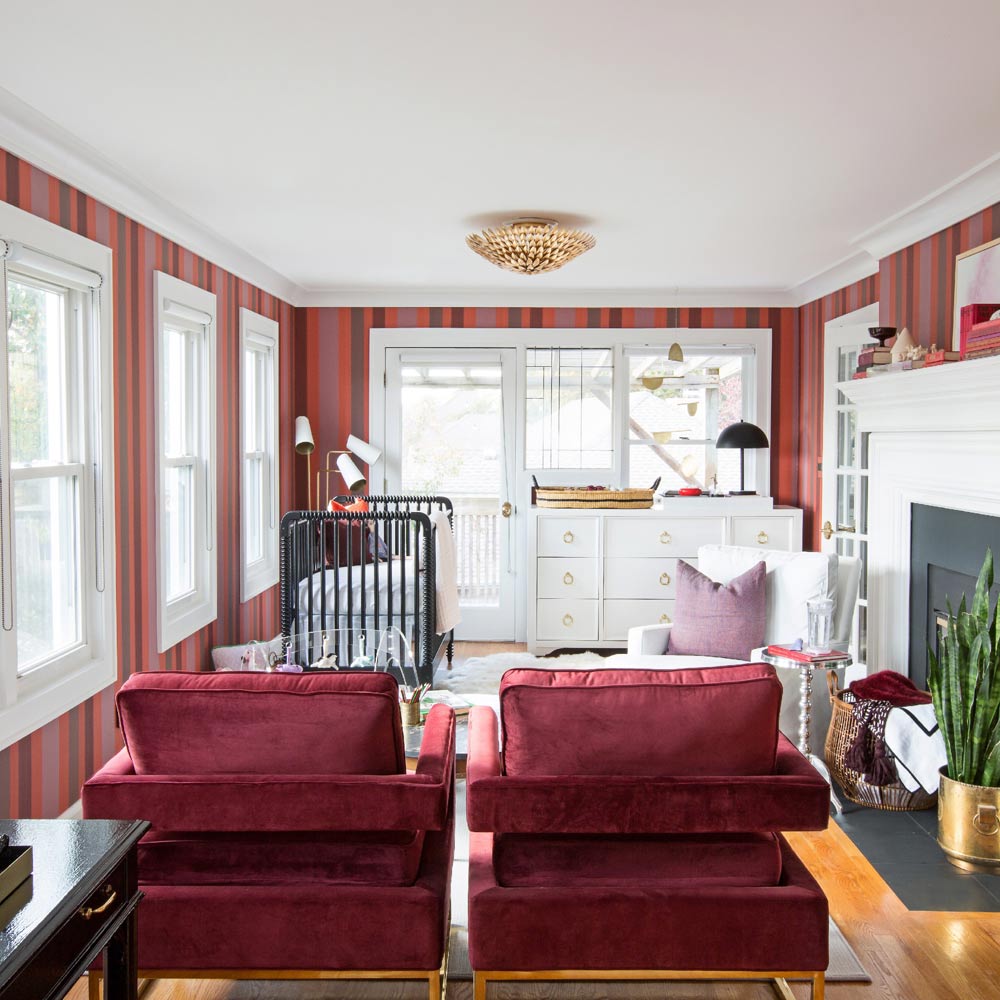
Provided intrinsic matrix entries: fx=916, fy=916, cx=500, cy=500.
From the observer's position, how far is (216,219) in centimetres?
406

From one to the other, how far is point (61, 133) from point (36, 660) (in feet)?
5.59

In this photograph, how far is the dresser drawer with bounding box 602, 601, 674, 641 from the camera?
18.9 feet

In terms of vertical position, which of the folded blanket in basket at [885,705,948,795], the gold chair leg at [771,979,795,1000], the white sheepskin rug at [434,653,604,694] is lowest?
the gold chair leg at [771,979,795,1000]

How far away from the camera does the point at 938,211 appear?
3.69m

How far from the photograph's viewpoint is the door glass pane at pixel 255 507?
5.32 meters

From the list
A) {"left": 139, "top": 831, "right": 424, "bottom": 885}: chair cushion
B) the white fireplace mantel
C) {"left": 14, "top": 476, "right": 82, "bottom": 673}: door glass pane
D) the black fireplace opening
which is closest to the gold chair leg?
{"left": 139, "top": 831, "right": 424, "bottom": 885}: chair cushion

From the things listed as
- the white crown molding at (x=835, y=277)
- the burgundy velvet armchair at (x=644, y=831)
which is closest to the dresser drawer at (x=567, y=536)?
the white crown molding at (x=835, y=277)

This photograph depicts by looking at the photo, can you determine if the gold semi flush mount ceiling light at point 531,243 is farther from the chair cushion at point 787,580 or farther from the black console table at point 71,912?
the black console table at point 71,912

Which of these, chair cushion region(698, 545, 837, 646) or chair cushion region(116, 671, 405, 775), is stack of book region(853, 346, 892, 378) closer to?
chair cushion region(698, 545, 837, 646)

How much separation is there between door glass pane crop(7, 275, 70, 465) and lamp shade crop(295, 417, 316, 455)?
2516 mm

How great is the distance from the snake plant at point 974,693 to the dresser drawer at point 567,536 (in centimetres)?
291

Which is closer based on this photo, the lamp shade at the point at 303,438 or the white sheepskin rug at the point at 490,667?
the white sheepskin rug at the point at 490,667

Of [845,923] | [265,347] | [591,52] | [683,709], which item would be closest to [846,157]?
[591,52]

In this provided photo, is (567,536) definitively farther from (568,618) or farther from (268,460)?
(268,460)
